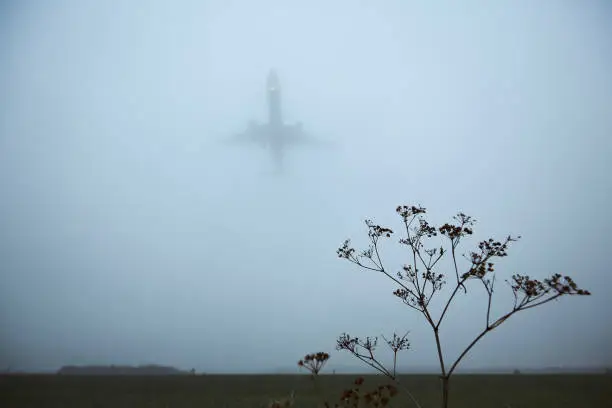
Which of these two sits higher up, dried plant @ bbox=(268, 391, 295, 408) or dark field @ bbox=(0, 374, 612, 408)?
dried plant @ bbox=(268, 391, 295, 408)

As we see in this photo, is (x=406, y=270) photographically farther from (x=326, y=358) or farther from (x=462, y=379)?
(x=462, y=379)

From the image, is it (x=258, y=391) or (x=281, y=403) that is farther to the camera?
(x=258, y=391)

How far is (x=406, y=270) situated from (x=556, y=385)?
96.3ft

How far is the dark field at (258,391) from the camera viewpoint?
23.6 meters

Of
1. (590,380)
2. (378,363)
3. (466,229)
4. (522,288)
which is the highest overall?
(466,229)

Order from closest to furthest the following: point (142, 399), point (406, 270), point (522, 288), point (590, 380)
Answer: point (522, 288) → point (406, 270) → point (142, 399) → point (590, 380)

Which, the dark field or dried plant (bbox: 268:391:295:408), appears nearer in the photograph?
dried plant (bbox: 268:391:295:408)

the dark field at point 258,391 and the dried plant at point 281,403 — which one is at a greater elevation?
the dried plant at point 281,403

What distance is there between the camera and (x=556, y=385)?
29938 millimetres

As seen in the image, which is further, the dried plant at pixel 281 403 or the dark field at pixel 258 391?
the dark field at pixel 258 391

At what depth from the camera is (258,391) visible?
27188mm

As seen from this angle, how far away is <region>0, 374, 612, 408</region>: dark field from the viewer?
23625mm

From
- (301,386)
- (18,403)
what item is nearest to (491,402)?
(301,386)

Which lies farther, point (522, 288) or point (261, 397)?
point (261, 397)
